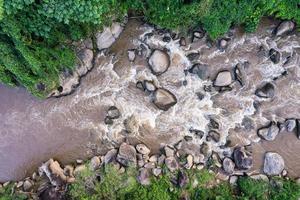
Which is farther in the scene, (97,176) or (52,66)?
(97,176)

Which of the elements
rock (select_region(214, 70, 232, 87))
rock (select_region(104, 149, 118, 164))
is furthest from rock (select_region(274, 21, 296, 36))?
rock (select_region(104, 149, 118, 164))

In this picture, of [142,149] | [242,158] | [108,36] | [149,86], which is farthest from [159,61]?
[242,158]

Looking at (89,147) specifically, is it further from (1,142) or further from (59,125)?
(1,142)

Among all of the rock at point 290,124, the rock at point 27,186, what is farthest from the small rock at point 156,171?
the rock at point 290,124

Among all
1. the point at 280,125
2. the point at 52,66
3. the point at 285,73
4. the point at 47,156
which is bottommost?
the point at 47,156

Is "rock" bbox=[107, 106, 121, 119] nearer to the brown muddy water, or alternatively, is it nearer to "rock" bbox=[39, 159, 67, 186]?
the brown muddy water

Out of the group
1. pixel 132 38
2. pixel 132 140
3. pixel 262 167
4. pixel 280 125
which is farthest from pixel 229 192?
pixel 132 38
